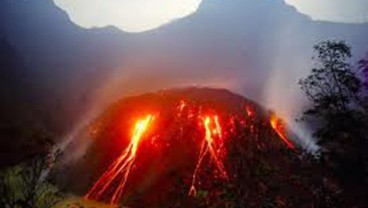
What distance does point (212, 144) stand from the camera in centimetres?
3403

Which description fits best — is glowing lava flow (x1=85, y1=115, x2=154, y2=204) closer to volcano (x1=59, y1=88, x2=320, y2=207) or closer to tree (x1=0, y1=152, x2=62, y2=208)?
volcano (x1=59, y1=88, x2=320, y2=207)

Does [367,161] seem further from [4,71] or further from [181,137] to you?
[4,71]

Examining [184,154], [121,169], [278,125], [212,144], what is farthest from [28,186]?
[278,125]

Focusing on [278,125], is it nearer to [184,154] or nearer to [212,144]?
[212,144]

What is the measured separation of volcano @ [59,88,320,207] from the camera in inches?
1043

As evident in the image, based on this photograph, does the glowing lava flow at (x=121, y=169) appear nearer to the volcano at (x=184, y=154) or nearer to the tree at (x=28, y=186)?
the volcano at (x=184, y=154)

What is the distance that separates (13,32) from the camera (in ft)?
329

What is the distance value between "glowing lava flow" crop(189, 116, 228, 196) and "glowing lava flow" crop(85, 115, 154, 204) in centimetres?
470

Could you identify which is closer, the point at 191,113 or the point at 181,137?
the point at 181,137

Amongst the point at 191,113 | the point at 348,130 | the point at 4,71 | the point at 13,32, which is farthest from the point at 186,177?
the point at 13,32

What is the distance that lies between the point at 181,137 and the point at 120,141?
16.2 feet

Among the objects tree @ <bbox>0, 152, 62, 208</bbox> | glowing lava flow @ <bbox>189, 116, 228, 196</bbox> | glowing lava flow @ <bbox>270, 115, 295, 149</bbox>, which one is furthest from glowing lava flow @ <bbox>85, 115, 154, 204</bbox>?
glowing lava flow @ <bbox>270, 115, 295, 149</bbox>

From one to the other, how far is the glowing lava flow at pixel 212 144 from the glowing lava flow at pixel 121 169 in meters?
4.70

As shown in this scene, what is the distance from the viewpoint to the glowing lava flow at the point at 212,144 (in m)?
30.5
